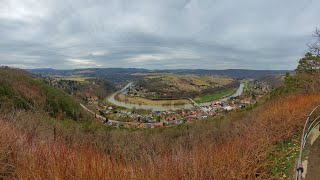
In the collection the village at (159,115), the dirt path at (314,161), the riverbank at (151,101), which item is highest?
the dirt path at (314,161)

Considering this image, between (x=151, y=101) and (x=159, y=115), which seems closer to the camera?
(x=159, y=115)

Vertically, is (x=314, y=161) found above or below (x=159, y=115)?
above

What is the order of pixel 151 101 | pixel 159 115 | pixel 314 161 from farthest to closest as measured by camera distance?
pixel 151 101 < pixel 159 115 < pixel 314 161

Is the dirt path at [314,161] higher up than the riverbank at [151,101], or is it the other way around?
the dirt path at [314,161]

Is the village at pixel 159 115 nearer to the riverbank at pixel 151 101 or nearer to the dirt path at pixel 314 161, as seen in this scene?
the riverbank at pixel 151 101

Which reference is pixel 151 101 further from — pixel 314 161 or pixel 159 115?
pixel 314 161

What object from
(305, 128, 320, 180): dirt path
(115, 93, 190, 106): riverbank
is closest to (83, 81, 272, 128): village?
(115, 93, 190, 106): riverbank

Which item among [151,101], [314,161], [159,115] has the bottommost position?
[151,101]

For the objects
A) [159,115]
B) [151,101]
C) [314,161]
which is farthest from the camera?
[151,101]

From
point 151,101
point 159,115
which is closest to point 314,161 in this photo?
point 159,115

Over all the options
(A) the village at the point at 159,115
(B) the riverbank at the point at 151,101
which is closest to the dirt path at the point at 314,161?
(A) the village at the point at 159,115

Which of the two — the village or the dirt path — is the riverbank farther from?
the dirt path

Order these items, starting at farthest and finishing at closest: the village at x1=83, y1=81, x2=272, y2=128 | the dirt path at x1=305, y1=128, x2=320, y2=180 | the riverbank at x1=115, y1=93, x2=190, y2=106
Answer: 1. the riverbank at x1=115, y1=93, x2=190, y2=106
2. the village at x1=83, y1=81, x2=272, y2=128
3. the dirt path at x1=305, y1=128, x2=320, y2=180
